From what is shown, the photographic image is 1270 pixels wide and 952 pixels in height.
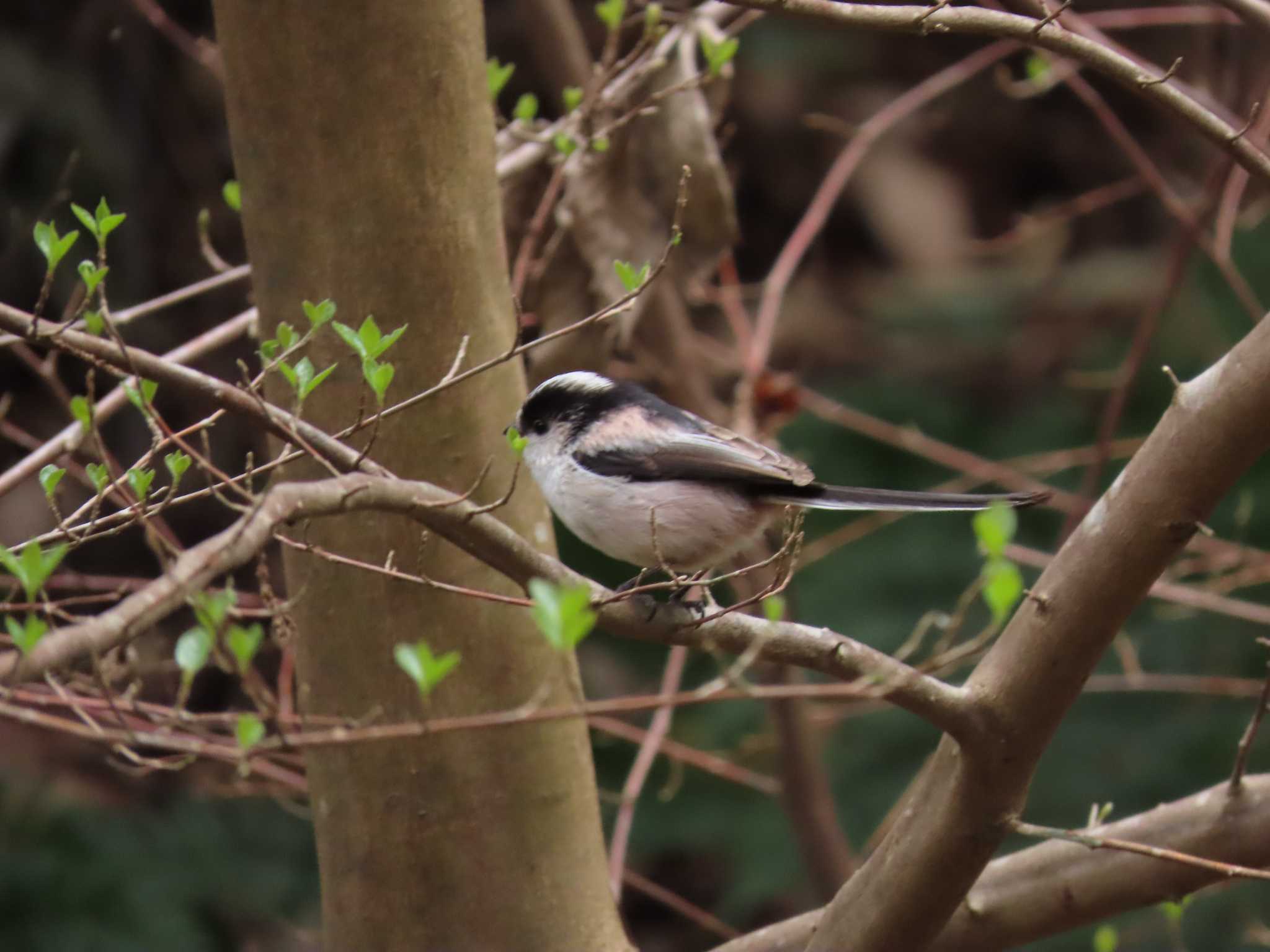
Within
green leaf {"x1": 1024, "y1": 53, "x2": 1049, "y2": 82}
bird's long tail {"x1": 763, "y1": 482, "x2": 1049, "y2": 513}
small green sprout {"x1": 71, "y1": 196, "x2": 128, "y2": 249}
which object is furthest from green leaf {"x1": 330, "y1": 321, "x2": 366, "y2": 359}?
green leaf {"x1": 1024, "y1": 53, "x2": 1049, "y2": 82}

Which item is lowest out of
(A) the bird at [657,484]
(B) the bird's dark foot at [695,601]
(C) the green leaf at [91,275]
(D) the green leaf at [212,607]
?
(B) the bird's dark foot at [695,601]

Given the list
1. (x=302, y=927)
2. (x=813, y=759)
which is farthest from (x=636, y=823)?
(x=813, y=759)

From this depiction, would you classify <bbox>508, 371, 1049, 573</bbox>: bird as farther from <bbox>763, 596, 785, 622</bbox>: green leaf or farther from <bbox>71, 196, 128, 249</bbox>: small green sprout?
<bbox>71, 196, 128, 249</bbox>: small green sprout

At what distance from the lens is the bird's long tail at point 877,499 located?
2184mm

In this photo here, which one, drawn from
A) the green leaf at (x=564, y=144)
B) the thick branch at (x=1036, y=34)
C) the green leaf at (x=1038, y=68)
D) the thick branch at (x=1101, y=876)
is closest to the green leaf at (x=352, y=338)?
the thick branch at (x=1036, y=34)

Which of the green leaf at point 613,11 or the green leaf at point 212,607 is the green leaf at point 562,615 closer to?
the green leaf at point 212,607

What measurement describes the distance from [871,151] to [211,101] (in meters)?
3.68

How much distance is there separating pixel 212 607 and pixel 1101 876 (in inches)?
60.5

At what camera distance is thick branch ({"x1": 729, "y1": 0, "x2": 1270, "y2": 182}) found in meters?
1.92

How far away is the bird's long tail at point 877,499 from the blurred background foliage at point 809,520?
1201mm

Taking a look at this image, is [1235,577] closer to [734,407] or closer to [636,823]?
[734,407]

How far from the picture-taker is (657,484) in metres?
2.49

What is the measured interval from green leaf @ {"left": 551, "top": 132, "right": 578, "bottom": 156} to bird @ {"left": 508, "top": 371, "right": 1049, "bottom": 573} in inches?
18.0

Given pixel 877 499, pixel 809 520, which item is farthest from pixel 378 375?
pixel 809 520
